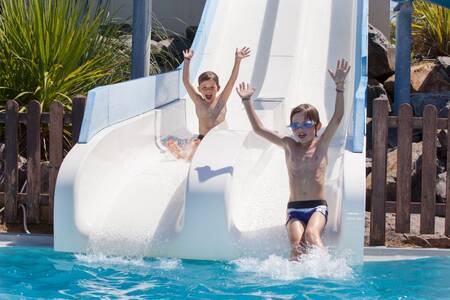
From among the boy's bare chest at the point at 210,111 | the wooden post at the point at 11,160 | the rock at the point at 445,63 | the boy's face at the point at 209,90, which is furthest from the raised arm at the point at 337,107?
the rock at the point at 445,63

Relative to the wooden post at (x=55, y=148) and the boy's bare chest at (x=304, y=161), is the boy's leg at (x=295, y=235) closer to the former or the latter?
the boy's bare chest at (x=304, y=161)

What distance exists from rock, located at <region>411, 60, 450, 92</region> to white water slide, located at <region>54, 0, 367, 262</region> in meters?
2.72

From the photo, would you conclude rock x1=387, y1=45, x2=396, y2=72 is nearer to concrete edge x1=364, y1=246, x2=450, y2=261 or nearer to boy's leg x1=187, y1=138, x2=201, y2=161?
boy's leg x1=187, y1=138, x2=201, y2=161

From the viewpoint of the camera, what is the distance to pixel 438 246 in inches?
255

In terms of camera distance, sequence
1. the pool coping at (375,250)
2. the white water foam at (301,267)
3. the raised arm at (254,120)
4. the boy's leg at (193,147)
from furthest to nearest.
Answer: the boy's leg at (193,147), the pool coping at (375,250), the raised arm at (254,120), the white water foam at (301,267)

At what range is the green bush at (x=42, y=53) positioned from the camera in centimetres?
781

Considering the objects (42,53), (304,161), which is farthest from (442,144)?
(42,53)

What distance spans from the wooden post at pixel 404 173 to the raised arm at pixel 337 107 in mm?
863

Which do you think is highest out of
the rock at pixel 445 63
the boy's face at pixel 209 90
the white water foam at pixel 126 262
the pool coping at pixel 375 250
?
the rock at pixel 445 63

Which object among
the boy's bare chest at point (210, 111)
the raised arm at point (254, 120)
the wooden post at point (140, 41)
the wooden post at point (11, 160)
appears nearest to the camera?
the raised arm at point (254, 120)

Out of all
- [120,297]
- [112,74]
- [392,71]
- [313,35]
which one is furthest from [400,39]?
[120,297]

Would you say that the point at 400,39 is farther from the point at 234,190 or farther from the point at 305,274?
the point at 305,274

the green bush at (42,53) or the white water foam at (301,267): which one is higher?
the green bush at (42,53)

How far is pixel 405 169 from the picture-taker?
6508mm
